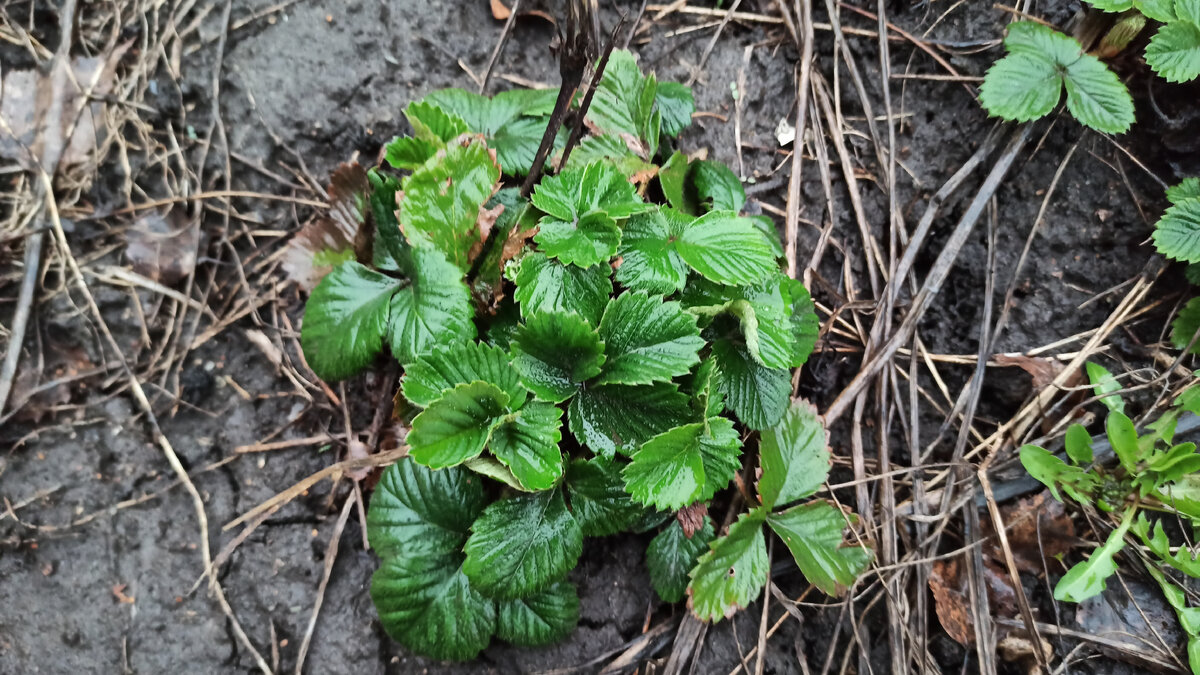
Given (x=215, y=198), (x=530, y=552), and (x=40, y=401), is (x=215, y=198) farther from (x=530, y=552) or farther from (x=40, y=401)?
(x=530, y=552)

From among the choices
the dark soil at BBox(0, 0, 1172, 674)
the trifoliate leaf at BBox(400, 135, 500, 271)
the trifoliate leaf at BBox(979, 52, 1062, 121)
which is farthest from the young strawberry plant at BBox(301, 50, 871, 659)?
the trifoliate leaf at BBox(979, 52, 1062, 121)

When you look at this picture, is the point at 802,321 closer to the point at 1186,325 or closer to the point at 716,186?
the point at 716,186

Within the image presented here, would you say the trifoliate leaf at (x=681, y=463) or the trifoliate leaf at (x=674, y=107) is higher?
the trifoliate leaf at (x=674, y=107)

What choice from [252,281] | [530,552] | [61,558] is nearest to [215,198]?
[252,281]

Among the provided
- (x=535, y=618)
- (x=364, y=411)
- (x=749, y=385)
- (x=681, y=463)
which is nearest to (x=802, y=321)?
(x=749, y=385)

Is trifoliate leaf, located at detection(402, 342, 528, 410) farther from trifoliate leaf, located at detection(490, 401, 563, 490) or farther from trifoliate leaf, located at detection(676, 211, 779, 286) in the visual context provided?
trifoliate leaf, located at detection(676, 211, 779, 286)

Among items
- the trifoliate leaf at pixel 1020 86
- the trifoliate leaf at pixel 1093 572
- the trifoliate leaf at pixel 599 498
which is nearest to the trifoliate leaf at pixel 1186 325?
the trifoliate leaf at pixel 1093 572

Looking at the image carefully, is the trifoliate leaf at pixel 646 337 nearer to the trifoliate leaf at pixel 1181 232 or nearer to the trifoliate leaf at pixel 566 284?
the trifoliate leaf at pixel 566 284
